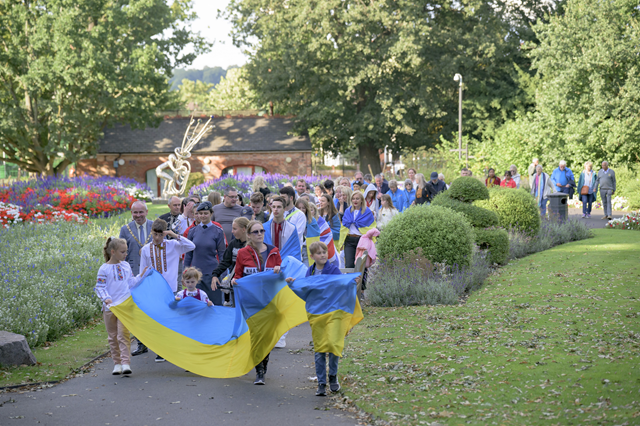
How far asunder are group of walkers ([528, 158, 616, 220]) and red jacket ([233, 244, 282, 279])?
15.0 metres

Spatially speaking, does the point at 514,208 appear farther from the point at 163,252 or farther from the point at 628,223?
the point at 163,252

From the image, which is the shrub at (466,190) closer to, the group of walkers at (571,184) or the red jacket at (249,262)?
the group of walkers at (571,184)

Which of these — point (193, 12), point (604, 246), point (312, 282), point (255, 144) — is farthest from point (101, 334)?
point (193, 12)

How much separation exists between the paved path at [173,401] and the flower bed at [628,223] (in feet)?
51.4

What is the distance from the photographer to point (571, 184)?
73.4 feet

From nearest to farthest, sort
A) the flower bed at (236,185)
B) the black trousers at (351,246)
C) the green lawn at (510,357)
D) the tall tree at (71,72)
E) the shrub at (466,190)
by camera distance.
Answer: the green lawn at (510,357) → the black trousers at (351,246) → the shrub at (466,190) → the flower bed at (236,185) → the tall tree at (71,72)

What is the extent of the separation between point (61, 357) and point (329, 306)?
4.06 metres

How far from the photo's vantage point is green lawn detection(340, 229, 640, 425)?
587cm

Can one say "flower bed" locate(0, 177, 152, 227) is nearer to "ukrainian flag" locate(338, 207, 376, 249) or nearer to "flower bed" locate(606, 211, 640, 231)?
"ukrainian flag" locate(338, 207, 376, 249)

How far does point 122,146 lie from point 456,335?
128 feet

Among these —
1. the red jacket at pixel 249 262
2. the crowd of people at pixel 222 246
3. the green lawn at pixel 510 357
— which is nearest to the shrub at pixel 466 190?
the green lawn at pixel 510 357

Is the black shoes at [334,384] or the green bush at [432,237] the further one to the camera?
the green bush at [432,237]

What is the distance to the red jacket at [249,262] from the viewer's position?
7469 millimetres

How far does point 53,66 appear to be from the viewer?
108 ft
